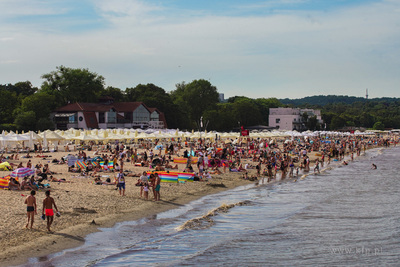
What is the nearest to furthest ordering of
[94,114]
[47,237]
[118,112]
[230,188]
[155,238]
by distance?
1. [47,237]
2. [155,238]
3. [230,188]
4. [94,114]
5. [118,112]

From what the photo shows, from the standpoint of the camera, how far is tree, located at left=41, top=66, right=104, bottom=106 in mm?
75750

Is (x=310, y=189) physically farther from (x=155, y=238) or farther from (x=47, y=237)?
(x=47, y=237)

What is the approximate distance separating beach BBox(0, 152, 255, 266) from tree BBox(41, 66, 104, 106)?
55.6 metres

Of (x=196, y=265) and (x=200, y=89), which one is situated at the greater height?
(x=200, y=89)

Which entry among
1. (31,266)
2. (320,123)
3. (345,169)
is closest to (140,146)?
(345,169)

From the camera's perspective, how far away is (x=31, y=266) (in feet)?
31.1

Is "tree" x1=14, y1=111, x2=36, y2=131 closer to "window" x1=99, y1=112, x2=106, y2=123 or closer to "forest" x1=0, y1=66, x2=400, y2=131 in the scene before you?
"forest" x1=0, y1=66, x2=400, y2=131

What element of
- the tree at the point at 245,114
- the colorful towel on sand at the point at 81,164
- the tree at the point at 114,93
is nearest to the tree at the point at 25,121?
Answer: the tree at the point at 114,93

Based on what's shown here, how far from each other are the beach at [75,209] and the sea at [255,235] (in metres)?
0.51

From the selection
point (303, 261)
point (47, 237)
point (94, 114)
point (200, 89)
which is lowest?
point (303, 261)

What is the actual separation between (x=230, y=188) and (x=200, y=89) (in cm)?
8028

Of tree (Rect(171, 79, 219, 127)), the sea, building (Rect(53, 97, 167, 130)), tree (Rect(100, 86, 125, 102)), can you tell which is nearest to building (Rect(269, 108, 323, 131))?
tree (Rect(171, 79, 219, 127))

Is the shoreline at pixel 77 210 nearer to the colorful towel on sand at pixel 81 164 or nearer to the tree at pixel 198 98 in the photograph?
the colorful towel on sand at pixel 81 164

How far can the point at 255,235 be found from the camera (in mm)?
13594
